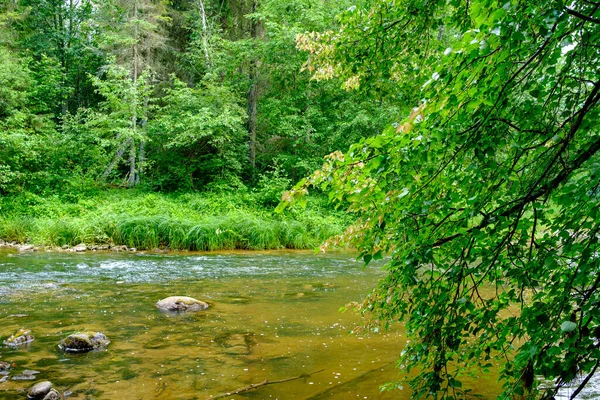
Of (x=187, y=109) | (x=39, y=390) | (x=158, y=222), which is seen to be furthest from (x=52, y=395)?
(x=187, y=109)

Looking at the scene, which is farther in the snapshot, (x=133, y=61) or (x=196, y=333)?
(x=133, y=61)

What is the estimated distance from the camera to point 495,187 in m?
2.23

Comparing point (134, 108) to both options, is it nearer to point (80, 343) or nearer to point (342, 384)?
point (80, 343)

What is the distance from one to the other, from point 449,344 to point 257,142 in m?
23.1

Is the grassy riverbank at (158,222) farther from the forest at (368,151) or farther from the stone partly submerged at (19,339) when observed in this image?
the stone partly submerged at (19,339)

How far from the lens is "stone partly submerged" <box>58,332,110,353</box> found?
559 cm

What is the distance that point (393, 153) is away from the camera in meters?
2.22

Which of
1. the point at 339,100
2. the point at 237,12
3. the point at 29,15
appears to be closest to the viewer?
the point at 339,100

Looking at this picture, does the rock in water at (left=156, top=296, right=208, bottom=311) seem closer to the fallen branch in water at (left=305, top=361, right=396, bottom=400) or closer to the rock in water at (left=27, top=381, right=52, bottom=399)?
the rock in water at (left=27, top=381, right=52, bottom=399)

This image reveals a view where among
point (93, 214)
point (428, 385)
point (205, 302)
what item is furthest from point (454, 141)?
point (93, 214)

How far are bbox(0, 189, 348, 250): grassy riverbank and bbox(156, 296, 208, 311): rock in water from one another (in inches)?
299

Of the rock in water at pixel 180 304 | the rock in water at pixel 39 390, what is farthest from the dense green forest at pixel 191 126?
the rock in water at pixel 39 390

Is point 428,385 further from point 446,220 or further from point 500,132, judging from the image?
point 500,132

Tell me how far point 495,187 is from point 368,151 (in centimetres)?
65
